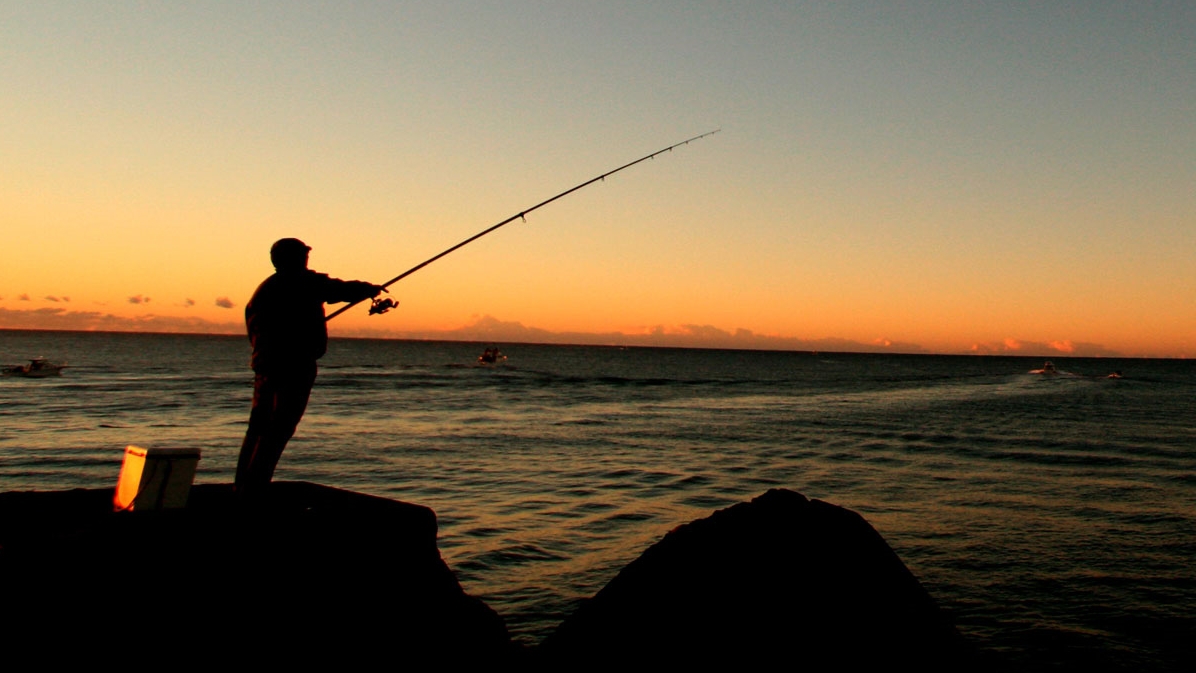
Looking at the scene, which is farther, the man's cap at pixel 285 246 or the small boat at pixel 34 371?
the small boat at pixel 34 371

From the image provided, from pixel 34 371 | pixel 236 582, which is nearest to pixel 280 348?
pixel 236 582

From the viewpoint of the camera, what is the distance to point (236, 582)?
15.5 feet

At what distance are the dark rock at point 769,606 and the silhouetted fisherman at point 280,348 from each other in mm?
2256

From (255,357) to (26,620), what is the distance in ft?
6.69

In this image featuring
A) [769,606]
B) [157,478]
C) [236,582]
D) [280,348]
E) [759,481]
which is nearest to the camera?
[236,582]

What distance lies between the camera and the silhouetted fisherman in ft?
18.6

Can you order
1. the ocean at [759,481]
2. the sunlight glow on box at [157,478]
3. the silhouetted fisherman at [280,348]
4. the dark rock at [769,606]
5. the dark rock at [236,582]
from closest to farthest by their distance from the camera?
the dark rock at [236,582] < the dark rock at [769,606] < the sunlight glow on box at [157,478] < the silhouetted fisherman at [280,348] < the ocean at [759,481]

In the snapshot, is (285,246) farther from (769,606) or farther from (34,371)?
(34,371)

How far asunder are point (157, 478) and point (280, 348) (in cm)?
106

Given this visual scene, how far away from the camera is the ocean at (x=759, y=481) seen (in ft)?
28.6

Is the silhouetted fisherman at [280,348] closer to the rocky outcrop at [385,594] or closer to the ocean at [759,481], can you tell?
the rocky outcrop at [385,594]

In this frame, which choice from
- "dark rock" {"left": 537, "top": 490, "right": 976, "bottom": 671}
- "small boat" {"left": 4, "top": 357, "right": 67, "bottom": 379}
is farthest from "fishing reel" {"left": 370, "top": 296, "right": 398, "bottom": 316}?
"small boat" {"left": 4, "top": 357, "right": 67, "bottom": 379}

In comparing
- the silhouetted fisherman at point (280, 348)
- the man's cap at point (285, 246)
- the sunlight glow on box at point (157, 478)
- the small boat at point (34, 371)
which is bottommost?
the small boat at point (34, 371)

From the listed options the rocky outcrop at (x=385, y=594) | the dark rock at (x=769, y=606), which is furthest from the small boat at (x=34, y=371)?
the dark rock at (x=769, y=606)
